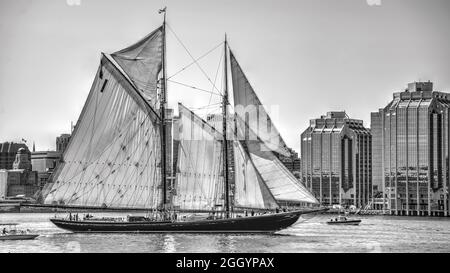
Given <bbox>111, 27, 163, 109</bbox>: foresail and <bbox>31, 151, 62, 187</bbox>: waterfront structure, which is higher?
<bbox>111, 27, 163, 109</bbox>: foresail

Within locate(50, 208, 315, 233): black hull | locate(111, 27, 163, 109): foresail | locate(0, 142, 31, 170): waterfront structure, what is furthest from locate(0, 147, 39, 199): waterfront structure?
locate(111, 27, 163, 109): foresail

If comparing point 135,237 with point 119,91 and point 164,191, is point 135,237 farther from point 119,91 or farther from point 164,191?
point 119,91

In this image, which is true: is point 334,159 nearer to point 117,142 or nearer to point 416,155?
point 416,155

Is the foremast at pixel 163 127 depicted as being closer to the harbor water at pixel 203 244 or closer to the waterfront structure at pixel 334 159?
the harbor water at pixel 203 244

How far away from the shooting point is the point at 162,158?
1922 inches

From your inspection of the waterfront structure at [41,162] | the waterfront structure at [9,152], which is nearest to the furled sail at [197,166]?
the waterfront structure at [41,162]

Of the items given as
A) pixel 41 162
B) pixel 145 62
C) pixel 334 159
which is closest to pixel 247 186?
pixel 145 62

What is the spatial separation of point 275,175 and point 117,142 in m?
8.59

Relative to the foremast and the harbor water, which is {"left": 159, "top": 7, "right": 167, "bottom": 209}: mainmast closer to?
the foremast

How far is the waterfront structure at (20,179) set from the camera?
546 ft

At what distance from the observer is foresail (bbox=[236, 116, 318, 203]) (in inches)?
1802

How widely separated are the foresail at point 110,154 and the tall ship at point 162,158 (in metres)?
0.05

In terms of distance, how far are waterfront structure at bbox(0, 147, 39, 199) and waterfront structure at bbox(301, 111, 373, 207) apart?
51677 millimetres

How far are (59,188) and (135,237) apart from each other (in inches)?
190
